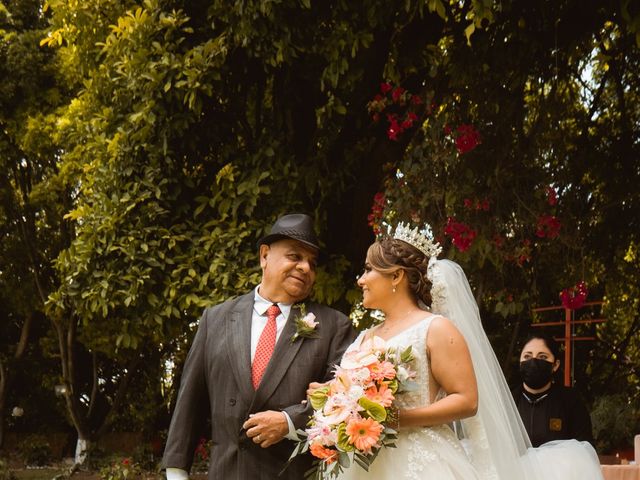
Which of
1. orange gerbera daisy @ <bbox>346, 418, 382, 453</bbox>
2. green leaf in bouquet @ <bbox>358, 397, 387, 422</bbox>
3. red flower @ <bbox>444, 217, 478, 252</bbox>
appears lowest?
orange gerbera daisy @ <bbox>346, 418, 382, 453</bbox>

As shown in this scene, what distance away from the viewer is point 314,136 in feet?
29.3

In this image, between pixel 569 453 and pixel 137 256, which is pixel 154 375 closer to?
pixel 137 256

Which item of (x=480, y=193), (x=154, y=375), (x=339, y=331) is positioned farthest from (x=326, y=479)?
(x=154, y=375)

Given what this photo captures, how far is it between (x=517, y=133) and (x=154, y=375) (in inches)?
654

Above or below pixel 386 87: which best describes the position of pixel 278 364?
below

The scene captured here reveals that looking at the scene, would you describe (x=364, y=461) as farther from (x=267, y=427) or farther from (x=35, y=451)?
(x=35, y=451)

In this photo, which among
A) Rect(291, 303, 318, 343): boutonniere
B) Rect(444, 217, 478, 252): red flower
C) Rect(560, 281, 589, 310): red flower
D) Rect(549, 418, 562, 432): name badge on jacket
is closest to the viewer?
Rect(291, 303, 318, 343): boutonniere

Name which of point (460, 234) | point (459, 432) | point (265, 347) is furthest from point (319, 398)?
point (460, 234)

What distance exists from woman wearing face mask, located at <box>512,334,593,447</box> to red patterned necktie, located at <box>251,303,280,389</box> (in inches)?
94.2

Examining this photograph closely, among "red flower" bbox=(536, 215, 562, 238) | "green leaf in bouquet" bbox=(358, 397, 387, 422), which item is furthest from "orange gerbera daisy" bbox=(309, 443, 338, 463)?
"red flower" bbox=(536, 215, 562, 238)

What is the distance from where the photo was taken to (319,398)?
390cm

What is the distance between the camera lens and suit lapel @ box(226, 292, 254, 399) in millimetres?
4176

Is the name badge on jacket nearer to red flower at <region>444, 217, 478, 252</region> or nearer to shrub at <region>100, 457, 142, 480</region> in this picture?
red flower at <region>444, 217, 478, 252</region>

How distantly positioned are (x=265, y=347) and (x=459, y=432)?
1014 mm
